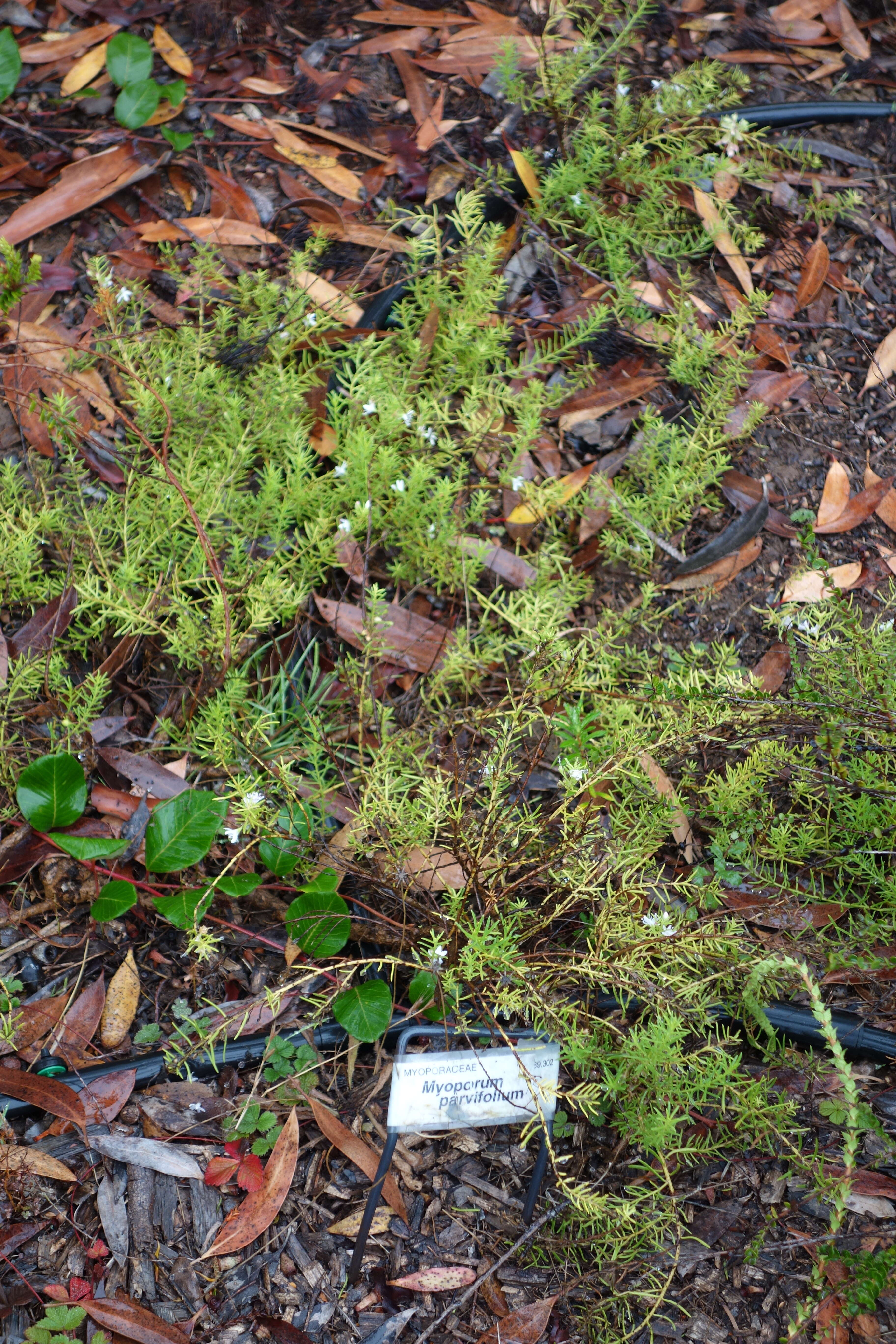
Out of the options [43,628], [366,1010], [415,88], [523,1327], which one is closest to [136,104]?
[415,88]

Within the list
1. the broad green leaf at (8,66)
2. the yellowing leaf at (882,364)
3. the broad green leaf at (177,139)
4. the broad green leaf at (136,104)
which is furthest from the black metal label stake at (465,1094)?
the broad green leaf at (8,66)

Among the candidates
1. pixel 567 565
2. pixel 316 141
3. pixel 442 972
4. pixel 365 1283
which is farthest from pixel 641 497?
pixel 365 1283

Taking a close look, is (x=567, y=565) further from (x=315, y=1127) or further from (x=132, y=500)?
(x=315, y=1127)

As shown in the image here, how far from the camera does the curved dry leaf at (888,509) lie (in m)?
2.83

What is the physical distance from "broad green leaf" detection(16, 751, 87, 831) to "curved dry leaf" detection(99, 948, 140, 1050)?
0.34m

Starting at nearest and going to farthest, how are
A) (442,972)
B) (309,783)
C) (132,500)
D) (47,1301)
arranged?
(47,1301)
(442,972)
(309,783)
(132,500)

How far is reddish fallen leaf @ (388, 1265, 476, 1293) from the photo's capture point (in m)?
1.77

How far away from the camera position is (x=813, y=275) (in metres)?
3.13

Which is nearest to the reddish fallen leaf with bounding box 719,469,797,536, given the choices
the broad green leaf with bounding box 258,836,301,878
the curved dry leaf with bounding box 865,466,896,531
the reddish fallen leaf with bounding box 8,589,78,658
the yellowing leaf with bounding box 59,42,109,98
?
the curved dry leaf with bounding box 865,466,896,531

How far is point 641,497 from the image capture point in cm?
270

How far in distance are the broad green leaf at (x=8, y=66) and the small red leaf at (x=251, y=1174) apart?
121 inches

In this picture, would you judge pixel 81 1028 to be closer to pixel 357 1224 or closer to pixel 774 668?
pixel 357 1224

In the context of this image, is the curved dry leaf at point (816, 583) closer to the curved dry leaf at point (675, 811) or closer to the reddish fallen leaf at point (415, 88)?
the curved dry leaf at point (675, 811)

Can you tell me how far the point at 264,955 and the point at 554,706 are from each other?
2.79 ft
